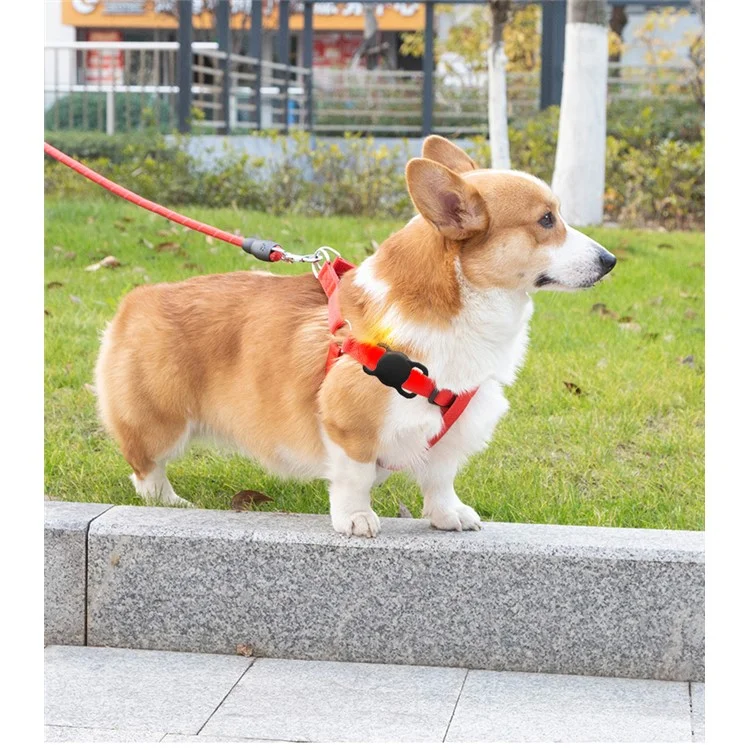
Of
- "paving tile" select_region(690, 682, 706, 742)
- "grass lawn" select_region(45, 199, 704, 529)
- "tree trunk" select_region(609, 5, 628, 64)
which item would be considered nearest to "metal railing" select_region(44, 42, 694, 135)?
"tree trunk" select_region(609, 5, 628, 64)

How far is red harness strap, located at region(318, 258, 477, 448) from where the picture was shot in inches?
122

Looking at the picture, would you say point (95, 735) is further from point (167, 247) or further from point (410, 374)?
point (167, 247)

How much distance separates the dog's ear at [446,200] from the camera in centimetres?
291

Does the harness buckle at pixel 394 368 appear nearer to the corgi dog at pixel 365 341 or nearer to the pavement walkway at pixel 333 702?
the corgi dog at pixel 365 341

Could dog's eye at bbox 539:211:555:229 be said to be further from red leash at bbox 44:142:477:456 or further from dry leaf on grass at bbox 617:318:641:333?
dry leaf on grass at bbox 617:318:641:333

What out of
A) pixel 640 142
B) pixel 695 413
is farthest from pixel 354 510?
pixel 640 142

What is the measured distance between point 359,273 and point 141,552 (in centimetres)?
104

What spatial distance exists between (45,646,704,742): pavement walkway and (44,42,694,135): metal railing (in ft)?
36.2

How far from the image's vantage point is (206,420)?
370 cm

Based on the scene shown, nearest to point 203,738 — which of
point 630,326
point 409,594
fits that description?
point 409,594

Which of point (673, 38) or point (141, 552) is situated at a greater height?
point (673, 38)

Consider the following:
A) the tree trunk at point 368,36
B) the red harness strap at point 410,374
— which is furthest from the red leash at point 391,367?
the tree trunk at point 368,36

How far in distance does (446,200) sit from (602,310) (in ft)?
12.4
